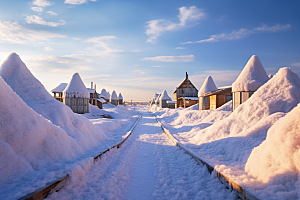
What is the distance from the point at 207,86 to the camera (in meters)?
20.6

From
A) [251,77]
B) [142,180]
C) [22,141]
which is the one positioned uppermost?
[251,77]

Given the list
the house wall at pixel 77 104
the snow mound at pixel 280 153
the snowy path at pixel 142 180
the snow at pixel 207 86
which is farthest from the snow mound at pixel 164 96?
the snow mound at pixel 280 153

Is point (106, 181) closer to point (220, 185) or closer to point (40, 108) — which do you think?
point (220, 185)

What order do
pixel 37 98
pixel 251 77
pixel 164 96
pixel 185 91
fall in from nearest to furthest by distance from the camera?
pixel 37 98
pixel 251 77
pixel 185 91
pixel 164 96

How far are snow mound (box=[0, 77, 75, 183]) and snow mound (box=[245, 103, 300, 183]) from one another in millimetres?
4559

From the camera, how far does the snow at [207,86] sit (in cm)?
2041

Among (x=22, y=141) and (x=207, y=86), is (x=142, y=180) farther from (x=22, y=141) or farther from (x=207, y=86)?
(x=207, y=86)

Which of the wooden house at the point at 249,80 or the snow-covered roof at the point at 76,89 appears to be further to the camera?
the snow-covered roof at the point at 76,89

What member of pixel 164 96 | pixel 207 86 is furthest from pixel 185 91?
pixel 207 86

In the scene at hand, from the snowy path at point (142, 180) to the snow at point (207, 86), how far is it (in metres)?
16.0

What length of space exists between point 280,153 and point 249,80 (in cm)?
921

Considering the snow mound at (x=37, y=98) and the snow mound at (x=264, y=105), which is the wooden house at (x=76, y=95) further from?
the snow mound at (x=264, y=105)

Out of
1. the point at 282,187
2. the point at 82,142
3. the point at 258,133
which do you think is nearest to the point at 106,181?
the point at 82,142

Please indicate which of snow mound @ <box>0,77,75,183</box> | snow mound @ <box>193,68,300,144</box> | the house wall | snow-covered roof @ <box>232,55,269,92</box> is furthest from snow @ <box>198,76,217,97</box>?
snow mound @ <box>0,77,75,183</box>
